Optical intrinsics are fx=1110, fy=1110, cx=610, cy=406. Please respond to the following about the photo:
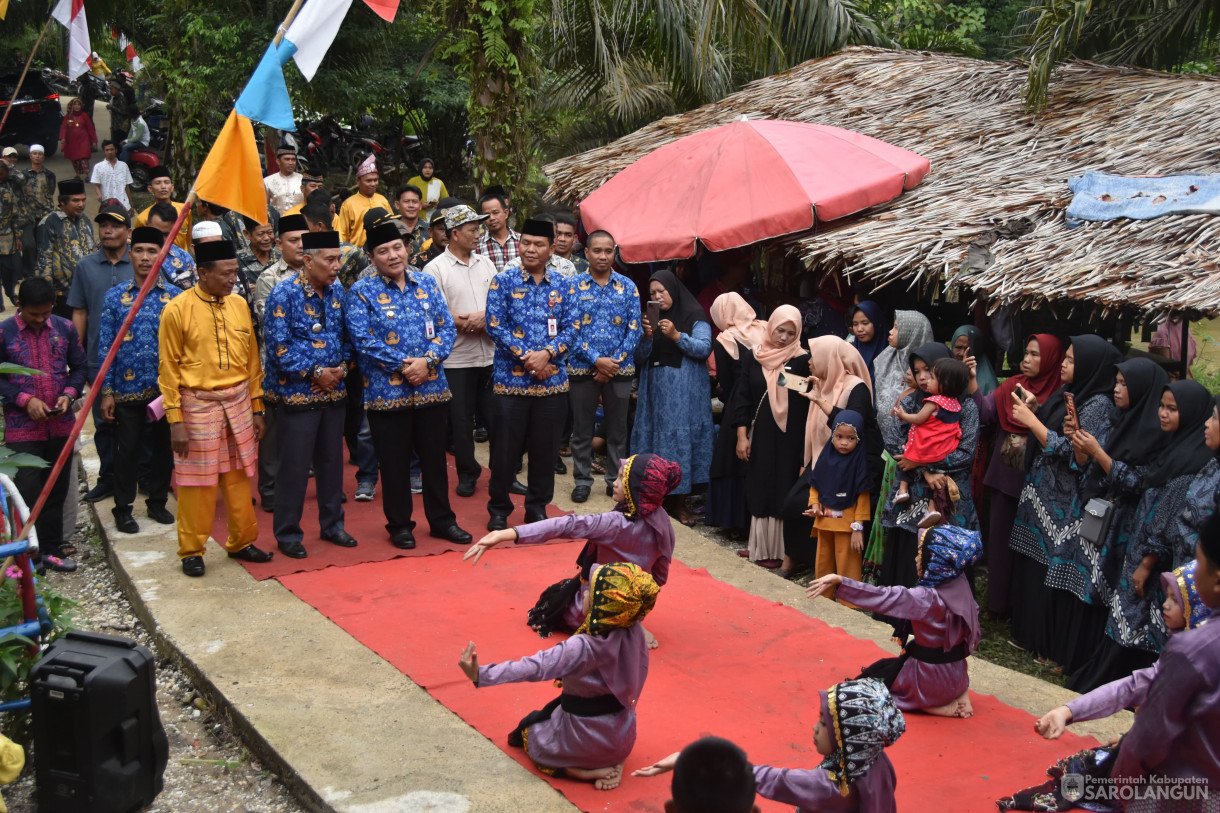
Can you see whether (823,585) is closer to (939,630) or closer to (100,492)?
(939,630)

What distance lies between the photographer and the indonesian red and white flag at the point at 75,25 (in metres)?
7.82

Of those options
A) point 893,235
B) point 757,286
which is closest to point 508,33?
point 757,286

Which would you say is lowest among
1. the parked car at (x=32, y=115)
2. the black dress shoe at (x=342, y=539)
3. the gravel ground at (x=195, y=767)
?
the gravel ground at (x=195, y=767)

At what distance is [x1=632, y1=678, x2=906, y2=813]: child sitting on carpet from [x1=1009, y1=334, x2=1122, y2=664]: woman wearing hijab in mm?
2889

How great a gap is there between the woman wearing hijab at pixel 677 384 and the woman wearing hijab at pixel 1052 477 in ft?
7.56

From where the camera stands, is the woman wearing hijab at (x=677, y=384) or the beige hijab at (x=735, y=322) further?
the woman wearing hijab at (x=677, y=384)

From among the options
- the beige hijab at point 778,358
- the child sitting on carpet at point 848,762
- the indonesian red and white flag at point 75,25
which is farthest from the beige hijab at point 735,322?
the indonesian red and white flag at point 75,25

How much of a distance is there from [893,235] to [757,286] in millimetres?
2594

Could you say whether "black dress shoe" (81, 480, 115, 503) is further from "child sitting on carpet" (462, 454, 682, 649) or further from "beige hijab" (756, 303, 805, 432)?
"beige hijab" (756, 303, 805, 432)

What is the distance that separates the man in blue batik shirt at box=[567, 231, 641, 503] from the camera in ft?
24.0

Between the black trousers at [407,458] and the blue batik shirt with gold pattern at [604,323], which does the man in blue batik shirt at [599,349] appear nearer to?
the blue batik shirt with gold pattern at [604,323]

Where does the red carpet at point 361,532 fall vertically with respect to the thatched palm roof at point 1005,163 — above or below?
below

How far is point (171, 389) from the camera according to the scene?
588 cm

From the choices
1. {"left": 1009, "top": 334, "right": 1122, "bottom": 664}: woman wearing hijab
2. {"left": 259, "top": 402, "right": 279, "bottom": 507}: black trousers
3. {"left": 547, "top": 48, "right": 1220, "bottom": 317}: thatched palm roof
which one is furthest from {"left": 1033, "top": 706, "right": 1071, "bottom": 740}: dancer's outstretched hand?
{"left": 259, "top": 402, "right": 279, "bottom": 507}: black trousers
